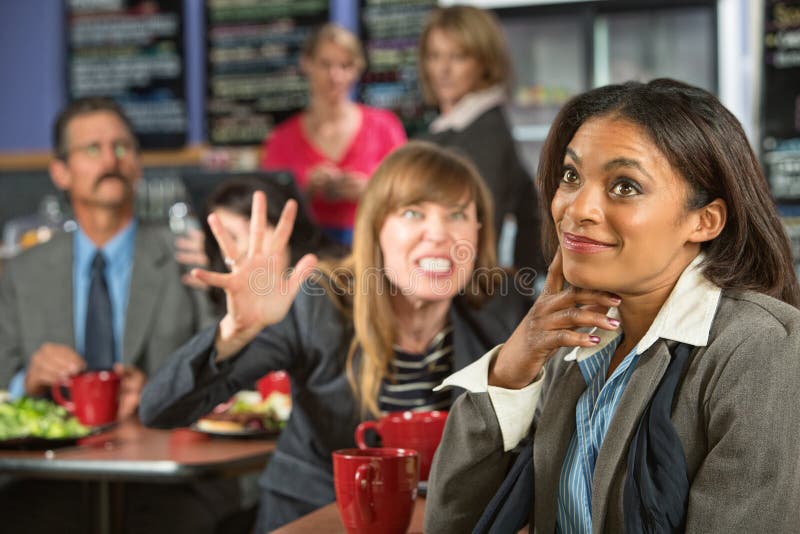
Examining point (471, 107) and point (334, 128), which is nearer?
point (471, 107)

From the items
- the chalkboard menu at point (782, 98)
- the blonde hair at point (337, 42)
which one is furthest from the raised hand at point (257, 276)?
the chalkboard menu at point (782, 98)

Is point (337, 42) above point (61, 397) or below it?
above

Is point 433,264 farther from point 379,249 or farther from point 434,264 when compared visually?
point 379,249

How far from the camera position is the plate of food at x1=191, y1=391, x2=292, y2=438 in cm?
230

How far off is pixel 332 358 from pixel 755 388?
1.06 meters

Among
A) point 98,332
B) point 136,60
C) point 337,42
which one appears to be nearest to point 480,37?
point 337,42

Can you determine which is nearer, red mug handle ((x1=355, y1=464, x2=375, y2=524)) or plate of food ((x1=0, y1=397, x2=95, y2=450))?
red mug handle ((x1=355, y1=464, x2=375, y2=524))

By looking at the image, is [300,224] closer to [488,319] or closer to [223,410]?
[223,410]

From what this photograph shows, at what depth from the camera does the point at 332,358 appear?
6.81 ft

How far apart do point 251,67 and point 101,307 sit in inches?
126

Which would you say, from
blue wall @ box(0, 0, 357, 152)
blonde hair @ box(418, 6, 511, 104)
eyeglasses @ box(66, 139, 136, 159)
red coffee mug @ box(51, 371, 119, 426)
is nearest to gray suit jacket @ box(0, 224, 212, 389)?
eyeglasses @ box(66, 139, 136, 159)

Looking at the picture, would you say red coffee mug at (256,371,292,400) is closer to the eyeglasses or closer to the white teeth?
the white teeth

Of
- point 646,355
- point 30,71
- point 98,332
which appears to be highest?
point 30,71

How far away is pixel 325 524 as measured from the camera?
1507mm
